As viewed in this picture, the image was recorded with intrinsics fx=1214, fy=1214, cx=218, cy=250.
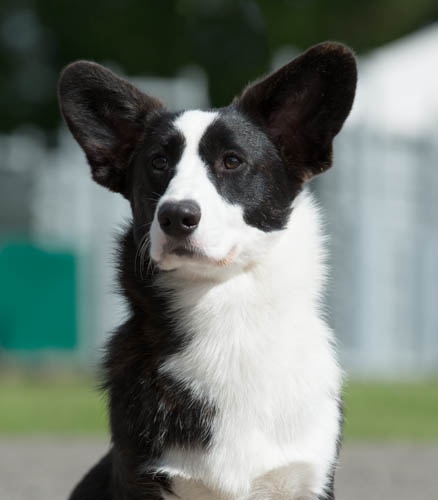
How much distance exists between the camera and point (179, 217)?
368cm

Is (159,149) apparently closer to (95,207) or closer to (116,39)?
(95,207)

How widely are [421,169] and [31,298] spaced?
6589mm

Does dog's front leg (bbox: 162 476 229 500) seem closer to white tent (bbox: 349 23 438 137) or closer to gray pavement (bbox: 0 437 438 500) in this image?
gray pavement (bbox: 0 437 438 500)

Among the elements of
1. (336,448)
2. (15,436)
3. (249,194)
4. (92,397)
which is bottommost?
(92,397)

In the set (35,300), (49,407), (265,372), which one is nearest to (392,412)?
(49,407)

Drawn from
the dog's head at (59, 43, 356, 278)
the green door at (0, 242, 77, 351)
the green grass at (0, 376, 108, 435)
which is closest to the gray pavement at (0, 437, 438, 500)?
the green grass at (0, 376, 108, 435)

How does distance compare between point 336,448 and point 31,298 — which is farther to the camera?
point 31,298

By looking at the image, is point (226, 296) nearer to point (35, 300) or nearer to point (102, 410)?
point (102, 410)

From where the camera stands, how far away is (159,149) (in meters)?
4.00

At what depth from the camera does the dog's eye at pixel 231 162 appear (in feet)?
12.9

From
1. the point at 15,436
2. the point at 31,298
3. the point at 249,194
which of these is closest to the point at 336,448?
the point at 249,194

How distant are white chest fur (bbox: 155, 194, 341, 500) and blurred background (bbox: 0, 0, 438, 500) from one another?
10.4 metres

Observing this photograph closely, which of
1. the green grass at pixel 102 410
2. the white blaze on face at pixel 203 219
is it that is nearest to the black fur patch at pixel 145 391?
the white blaze on face at pixel 203 219

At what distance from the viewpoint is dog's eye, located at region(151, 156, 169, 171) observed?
3.97 m
